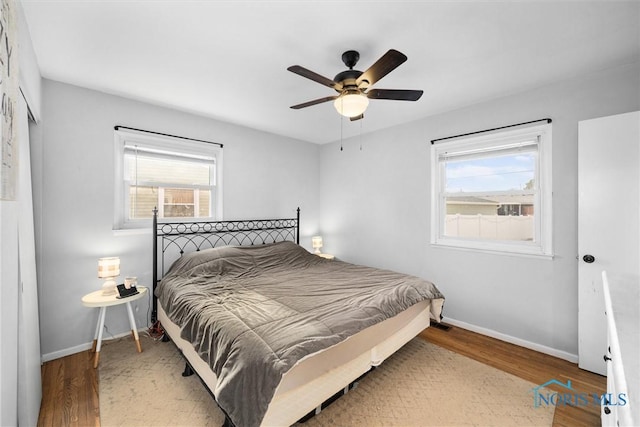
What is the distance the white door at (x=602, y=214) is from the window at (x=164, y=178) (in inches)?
158

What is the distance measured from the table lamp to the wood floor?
0.66m

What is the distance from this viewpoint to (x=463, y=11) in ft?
5.43

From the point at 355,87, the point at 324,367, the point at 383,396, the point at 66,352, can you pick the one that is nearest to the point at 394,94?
the point at 355,87

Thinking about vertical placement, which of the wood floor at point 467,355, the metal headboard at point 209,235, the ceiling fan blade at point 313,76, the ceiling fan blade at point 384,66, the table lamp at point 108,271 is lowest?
the wood floor at point 467,355

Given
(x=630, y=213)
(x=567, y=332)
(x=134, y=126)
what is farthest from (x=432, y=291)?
(x=134, y=126)

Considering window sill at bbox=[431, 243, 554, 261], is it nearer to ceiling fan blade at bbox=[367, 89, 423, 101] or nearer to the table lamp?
ceiling fan blade at bbox=[367, 89, 423, 101]

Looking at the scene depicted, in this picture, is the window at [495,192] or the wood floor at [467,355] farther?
the window at [495,192]

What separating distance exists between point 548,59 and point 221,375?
3405mm

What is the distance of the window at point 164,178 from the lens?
2947 mm

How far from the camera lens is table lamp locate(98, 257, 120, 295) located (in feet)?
8.09

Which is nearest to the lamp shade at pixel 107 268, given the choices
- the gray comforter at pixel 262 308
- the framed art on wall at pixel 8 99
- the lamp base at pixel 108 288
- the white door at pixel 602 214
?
the lamp base at pixel 108 288

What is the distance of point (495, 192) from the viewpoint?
3.05 m

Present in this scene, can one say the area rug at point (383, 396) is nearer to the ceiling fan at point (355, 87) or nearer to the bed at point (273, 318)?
the bed at point (273, 318)

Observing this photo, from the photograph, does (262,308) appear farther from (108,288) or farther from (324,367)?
(108,288)
